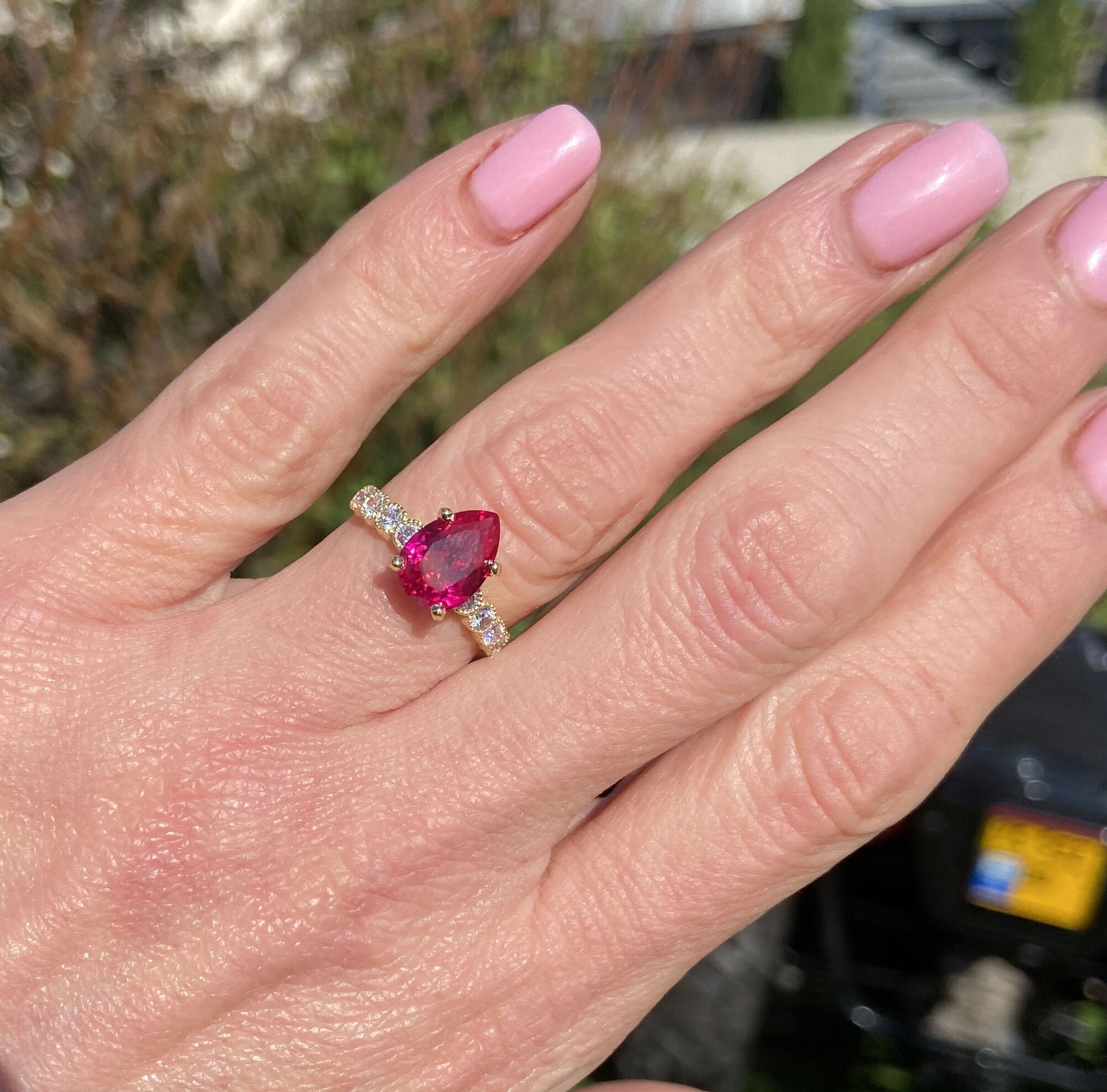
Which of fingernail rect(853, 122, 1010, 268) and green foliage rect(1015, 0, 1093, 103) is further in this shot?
green foliage rect(1015, 0, 1093, 103)

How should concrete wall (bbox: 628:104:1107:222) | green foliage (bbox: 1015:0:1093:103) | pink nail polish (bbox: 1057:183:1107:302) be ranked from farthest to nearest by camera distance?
green foliage (bbox: 1015:0:1093:103), concrete wall (bbox: 628:104:1107:222), pink nail polish (bbox: 1057:183:1107:302)

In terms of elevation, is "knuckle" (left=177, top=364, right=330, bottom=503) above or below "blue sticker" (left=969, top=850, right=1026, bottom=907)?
above

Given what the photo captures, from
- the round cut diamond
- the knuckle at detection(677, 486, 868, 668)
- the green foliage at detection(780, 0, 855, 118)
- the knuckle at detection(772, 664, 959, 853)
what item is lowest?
the knuckle at detection(772, 664, 959, 853)

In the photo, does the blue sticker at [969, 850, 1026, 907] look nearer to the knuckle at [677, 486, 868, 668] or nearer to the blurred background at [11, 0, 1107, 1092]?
the blurred background at [11, 0, 1107, 1092]

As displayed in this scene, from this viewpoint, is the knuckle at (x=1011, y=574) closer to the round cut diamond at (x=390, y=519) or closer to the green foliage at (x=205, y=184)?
the round cut diamond at (x=390, y=519)

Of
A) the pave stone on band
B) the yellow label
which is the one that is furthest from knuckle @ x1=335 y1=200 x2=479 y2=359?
the yellow label

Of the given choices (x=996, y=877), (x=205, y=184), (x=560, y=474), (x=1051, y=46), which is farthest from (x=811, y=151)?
(x=560, y=474)

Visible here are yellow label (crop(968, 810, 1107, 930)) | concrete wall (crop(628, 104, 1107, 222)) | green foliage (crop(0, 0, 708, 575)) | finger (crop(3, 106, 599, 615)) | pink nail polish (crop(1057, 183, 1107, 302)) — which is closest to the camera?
pink nail polish (crop(1057, 183, 1107, 302))

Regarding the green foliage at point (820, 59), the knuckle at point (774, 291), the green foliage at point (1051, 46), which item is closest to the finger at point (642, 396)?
the knuckle at point (774, 291)
